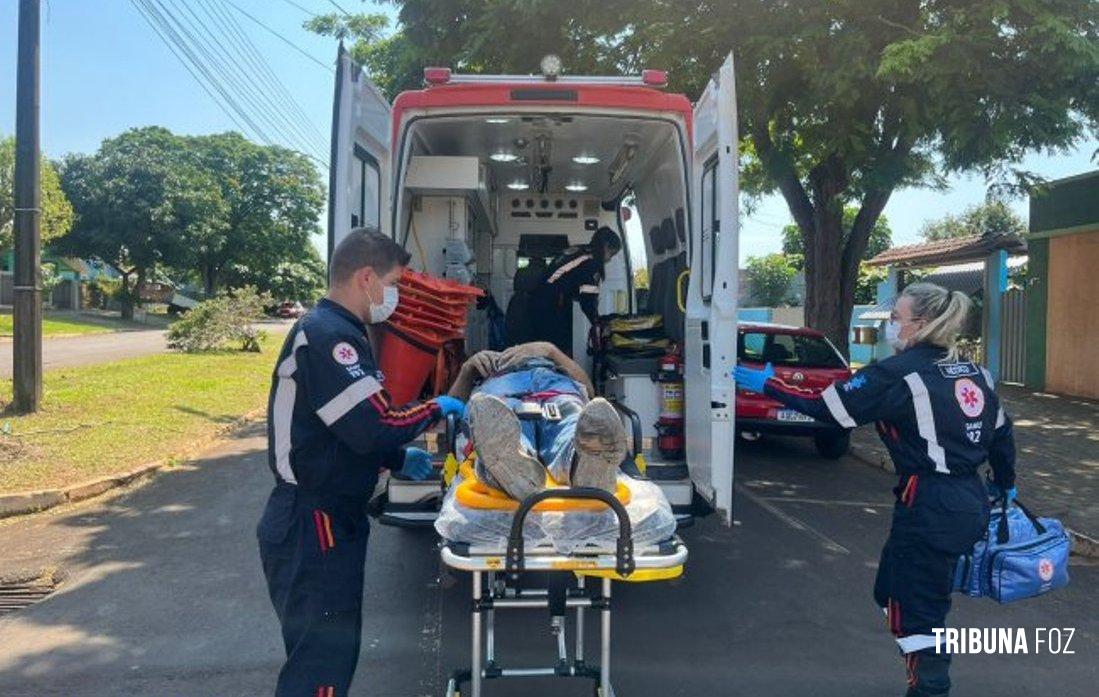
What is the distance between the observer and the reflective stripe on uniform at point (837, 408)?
3.58 m

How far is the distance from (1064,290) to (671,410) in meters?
12.9

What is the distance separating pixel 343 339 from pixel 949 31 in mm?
6963

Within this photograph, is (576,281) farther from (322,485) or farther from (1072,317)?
(1072,317)

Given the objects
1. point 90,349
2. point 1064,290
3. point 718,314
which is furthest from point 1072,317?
point 90,349

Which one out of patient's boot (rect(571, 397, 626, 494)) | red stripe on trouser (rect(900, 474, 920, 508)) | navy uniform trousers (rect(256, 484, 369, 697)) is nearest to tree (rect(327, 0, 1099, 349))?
red stripe on trouser (rect(900, 474, 920, 508))

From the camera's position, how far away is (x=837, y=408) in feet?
11.9

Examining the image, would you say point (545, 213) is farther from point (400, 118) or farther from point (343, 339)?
point (343, 339)

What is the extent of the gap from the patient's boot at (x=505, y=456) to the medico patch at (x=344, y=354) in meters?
0.53

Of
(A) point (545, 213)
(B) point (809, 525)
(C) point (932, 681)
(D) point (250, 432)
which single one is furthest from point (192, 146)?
(C) point (932, 681)

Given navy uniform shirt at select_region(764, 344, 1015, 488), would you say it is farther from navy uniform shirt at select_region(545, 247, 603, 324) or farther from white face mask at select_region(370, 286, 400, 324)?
navy uniform shirt at select_region(545, 247, 603, 324)

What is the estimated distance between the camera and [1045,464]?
9.44 meters

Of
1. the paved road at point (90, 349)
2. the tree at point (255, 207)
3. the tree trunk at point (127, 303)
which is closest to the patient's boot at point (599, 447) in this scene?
the paved road at point (90, 349)

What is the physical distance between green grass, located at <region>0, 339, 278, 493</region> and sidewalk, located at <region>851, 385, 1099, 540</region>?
7.72m

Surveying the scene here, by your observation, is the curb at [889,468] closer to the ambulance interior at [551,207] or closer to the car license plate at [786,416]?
the car license plate at [786,416]
